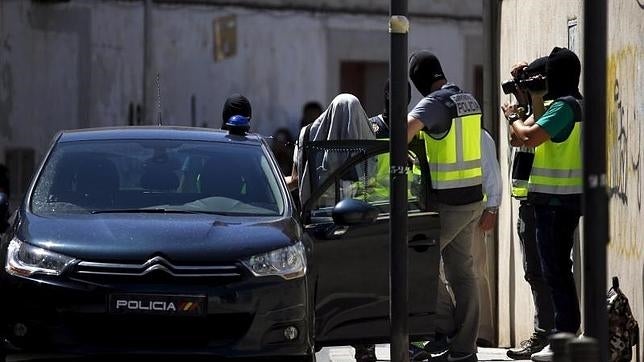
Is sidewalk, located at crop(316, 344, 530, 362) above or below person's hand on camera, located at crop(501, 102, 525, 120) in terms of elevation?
below

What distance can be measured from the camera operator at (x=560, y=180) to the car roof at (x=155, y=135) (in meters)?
1.76

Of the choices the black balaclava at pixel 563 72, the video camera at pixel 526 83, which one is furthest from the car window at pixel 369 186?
the black balaclava at pixel 563 72

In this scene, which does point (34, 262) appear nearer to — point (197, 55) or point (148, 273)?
point (148, 273)

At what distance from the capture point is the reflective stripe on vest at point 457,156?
10758mm

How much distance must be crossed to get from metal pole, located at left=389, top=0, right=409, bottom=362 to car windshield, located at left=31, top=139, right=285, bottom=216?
66 centimetres

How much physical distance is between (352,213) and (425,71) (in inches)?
84.9

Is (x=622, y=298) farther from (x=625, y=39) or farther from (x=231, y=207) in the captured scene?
(x=231, y=207)

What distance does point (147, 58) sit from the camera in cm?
3284

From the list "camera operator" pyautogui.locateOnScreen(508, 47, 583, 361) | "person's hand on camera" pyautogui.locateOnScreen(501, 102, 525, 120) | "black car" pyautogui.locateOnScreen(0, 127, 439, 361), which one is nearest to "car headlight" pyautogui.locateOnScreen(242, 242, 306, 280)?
"black car" pyautogui.locateOnScreen(0, 127, 439, 361)

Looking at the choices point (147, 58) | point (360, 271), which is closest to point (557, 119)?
point (360, 271)

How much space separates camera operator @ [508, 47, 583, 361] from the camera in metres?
10.2

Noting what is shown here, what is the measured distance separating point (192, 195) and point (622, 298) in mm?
2474

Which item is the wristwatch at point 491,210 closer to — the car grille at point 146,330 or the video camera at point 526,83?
the video camera at point 526,83

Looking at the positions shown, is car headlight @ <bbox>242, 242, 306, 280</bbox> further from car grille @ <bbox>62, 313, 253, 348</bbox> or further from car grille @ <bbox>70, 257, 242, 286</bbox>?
car grille @ <bbox>62, 313, 253, 348</bbox>
